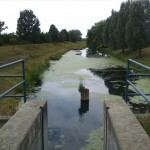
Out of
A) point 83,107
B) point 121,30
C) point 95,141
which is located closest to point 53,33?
point 121,30

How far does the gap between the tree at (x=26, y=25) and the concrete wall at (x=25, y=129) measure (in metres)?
42.2

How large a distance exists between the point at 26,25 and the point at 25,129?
4427cm

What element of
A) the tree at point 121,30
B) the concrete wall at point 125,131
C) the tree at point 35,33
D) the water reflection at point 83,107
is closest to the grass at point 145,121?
the concrete wall at point 125,131

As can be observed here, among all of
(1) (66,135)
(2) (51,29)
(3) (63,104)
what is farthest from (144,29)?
(2) (51,29)

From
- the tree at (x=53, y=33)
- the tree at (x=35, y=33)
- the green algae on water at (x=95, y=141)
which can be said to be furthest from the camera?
the tree at (x=53, y=33)

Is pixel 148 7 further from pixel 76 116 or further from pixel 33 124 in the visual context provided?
pixel 33 124

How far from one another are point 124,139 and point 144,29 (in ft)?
82.4

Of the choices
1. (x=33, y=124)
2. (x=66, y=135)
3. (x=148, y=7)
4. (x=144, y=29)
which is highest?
(x=148, y=7)

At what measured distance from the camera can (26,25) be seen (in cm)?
4628

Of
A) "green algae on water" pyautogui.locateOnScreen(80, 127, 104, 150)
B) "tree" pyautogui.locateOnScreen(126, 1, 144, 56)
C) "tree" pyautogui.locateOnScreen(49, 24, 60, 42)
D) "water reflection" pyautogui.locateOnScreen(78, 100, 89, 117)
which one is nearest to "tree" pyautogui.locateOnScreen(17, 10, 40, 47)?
"tree" pyautogui.locateOnScreen(49, 24, 60, 42)

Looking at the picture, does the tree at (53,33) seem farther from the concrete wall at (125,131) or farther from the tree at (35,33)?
the concrete wall at (125,131)

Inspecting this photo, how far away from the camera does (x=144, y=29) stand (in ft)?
88.5

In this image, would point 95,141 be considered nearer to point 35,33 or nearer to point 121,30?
point 121,30

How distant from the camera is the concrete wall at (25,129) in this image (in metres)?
3.28
